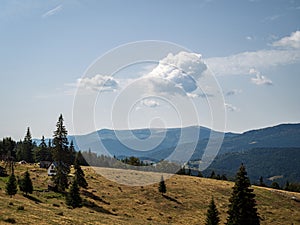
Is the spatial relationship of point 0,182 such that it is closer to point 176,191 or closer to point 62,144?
point 62,144

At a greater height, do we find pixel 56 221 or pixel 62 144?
pixel 62 144

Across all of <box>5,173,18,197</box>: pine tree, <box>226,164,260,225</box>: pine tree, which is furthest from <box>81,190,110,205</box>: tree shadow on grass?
<box>226,164,260,225</box>: pine tree

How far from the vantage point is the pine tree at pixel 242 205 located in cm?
4272

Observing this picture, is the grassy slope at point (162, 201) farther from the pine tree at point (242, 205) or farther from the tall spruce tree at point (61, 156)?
the pine tree at point (242, 205)

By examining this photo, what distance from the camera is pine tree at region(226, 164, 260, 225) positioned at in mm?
42719

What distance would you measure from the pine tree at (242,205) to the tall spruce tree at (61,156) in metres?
41.2

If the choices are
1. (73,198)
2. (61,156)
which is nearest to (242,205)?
(73,198)

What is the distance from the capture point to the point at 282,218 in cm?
7744

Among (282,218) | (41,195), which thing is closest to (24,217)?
(41,195)

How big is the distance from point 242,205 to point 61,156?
144 feet

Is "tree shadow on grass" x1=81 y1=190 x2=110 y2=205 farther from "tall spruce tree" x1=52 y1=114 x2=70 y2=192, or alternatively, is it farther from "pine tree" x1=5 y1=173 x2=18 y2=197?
"pine tree" x1=5 y1=173 x2=18 y2=197

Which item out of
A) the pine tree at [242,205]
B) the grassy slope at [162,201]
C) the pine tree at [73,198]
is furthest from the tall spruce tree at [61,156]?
the pine tree at [242,205]

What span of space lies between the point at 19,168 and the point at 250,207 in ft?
236

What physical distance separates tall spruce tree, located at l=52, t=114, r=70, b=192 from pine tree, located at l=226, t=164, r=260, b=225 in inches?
1620
